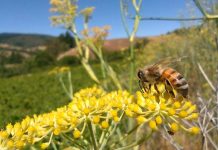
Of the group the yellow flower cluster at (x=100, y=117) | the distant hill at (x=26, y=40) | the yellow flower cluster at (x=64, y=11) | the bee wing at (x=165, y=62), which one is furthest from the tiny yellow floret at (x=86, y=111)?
the distant hill at (x=26, y=40)

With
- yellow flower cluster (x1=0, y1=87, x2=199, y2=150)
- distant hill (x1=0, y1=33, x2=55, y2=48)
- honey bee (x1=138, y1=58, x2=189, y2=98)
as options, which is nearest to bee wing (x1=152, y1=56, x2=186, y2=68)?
honey bee (x1=138, y1=58, x2=189, y2=98)

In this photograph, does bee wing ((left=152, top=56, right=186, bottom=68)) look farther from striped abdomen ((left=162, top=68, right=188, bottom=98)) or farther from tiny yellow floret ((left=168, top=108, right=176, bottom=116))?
tiny yellow floret ((left=168, top=108, right=176, bottom=116))

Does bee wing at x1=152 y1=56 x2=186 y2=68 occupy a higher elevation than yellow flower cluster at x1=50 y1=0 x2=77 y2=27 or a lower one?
lower

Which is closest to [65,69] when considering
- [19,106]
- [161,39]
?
[161,39]

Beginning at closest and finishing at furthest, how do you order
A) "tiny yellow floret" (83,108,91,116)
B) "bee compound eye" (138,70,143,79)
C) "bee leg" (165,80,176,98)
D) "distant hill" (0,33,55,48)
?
"tiny yellow floret" (83,108,91,116) < "bee leg" (165,80,176,98) < "bee compound eye" (138,70,143,79) < "distant hill" (0,33,55,48)

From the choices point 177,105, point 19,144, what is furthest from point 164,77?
point 19,144

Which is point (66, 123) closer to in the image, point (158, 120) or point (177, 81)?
point (158, 120)

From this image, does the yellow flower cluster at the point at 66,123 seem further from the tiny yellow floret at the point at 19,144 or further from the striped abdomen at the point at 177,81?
the striped abdomen at the point at 177,81

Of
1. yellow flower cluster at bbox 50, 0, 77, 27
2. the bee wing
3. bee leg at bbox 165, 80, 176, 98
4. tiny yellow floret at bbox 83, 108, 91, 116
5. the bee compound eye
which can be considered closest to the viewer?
tiny yellow floret at bbox 83, 108, 91, 116
